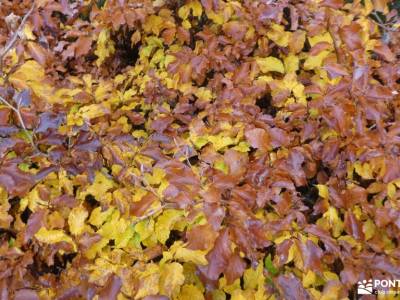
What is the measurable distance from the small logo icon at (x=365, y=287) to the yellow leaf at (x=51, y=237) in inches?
35.7

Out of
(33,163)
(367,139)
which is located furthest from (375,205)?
(33,163)

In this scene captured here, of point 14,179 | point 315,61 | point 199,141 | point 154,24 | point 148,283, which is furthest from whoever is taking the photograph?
point 154,24

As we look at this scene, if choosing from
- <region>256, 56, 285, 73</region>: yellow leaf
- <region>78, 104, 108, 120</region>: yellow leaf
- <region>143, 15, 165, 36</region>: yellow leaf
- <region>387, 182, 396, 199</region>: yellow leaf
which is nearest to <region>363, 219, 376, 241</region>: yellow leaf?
<region>387, 182, 396, 199</region>: yellow leaf

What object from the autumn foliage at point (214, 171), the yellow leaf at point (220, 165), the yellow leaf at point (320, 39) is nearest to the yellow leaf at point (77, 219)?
the autumn foliage at point (214, 171)

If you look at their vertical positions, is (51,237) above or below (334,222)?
above

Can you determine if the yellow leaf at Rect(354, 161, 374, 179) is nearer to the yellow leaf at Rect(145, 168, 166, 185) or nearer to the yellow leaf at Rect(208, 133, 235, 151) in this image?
the yellow leaf at Rect(208, 133, 235, 151)

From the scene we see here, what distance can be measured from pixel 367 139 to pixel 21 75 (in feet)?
4.48

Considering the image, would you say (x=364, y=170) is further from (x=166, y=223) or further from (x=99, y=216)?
(x=99, y=216)

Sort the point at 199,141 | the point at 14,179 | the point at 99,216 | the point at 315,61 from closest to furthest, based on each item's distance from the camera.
Answer: the point at 14,179 → the point at 99,216 → the point at 199,141 → the point at 315,61

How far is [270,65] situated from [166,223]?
1009 mm

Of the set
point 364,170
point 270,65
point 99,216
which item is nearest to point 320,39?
point 270,65

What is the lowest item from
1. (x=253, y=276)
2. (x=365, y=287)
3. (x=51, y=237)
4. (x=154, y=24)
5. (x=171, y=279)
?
(x=365, y=287)

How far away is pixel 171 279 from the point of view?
1.08 meters

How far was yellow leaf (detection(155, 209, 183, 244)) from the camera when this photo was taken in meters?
1.23
